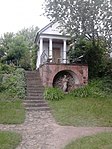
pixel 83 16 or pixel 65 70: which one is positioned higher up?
pixel 83 16

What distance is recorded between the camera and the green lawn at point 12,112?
11.4 meters

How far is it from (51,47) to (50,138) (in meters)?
16.7

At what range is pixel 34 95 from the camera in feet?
51.4

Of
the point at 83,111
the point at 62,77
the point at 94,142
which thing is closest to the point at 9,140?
the point at 94,142

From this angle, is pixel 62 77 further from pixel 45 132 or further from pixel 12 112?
pixel 45 132

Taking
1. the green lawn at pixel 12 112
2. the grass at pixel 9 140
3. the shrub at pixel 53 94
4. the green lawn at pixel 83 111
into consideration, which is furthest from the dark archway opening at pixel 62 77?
the grass at pixel 9 140

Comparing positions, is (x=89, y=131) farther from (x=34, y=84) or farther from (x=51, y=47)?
(x=51, y=47)

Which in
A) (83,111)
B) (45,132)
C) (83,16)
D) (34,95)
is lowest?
(45,132)

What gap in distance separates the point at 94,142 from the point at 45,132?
7.17 feet

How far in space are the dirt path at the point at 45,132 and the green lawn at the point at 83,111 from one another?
572mm

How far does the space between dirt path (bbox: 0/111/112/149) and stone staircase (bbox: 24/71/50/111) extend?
1617 millimetres

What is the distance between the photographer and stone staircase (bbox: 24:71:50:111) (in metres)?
14.1

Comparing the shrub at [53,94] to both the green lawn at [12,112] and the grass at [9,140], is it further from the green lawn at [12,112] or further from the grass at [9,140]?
the grass at [9,140]

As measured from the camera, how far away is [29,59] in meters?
30.8
